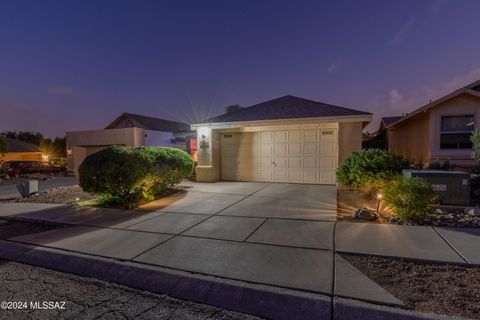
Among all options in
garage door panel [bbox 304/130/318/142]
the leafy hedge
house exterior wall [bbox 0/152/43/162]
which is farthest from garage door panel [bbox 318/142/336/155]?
house exterior wall [bbox 0/152/43/162]

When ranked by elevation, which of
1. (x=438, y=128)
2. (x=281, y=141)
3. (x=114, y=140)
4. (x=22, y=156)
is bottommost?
(x=22, y=156)

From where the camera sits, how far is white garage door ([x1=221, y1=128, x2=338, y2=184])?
10.6 m

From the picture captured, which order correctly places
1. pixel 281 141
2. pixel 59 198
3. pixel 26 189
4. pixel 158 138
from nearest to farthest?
pixel 59 198 < pixel 26 189 < pixel 281 141 < pixel 158 138

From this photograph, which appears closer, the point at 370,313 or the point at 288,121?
the point at 370,313

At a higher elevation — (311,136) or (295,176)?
(311,136)

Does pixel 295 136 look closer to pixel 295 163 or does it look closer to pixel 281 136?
pixel 281 136

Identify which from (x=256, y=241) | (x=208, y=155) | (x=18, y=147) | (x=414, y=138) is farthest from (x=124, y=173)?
(x=18, y=147)

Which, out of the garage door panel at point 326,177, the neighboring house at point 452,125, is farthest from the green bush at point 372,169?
the neighboring house at point 452,125

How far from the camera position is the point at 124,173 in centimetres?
696

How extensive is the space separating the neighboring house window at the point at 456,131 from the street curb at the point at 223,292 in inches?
444

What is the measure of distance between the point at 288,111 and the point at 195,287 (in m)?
9.59

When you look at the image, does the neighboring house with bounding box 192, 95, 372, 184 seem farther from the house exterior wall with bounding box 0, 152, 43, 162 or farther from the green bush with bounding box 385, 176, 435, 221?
the house exterior wall with bounding box 0, 152, 43, 162

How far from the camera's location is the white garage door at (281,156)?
10.6 m

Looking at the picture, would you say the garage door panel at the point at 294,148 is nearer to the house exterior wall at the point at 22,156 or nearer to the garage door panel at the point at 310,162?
the garage door panel at the point at 310,162
